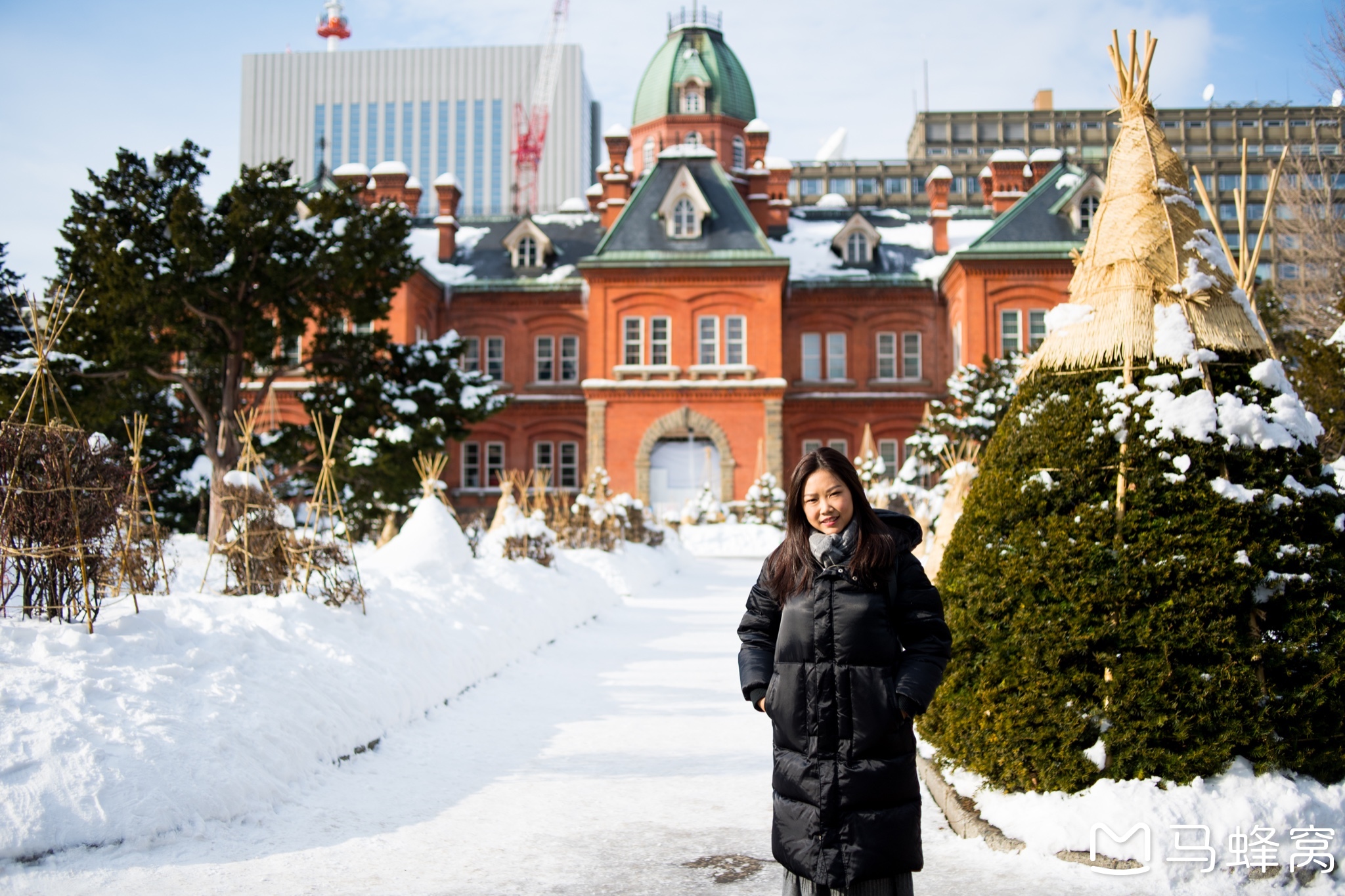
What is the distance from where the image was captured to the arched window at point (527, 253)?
123ft

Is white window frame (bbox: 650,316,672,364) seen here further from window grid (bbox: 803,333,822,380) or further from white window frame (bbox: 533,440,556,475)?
window grid (bbox: 803,333,822,380)

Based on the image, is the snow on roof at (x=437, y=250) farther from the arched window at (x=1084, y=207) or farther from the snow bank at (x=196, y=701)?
the snow bank at (x=196, y=701)

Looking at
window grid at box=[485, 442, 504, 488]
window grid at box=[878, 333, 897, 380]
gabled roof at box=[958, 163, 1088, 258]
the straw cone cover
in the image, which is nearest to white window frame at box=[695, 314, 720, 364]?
window grid at box=[878, 333, 897, 380]

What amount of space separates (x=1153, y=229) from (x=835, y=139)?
207 feet

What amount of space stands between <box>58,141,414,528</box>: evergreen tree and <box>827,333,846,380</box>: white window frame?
18193mm

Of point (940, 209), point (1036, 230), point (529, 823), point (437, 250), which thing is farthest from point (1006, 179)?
point (529, 823)

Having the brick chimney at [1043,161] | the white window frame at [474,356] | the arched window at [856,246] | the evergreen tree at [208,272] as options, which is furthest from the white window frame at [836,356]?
the evergreen tree at [208,272]

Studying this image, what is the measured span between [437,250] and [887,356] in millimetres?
16227

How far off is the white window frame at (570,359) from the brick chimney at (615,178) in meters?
4.61

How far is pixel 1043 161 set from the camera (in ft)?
122

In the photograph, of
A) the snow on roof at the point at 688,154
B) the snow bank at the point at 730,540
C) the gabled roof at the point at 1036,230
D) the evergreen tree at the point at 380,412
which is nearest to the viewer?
the evergreen tree at the point at 380,412

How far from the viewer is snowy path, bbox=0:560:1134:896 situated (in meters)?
4.34

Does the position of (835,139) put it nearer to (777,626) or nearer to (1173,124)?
(1173,124)

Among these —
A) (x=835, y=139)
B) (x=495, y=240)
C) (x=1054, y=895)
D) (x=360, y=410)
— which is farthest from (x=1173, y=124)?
(x=1054, y=895)
